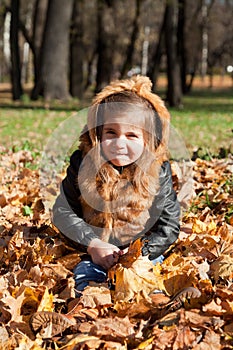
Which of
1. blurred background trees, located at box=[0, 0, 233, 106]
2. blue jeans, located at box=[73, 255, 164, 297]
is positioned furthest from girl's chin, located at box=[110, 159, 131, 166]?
blurred background trees, located at box=[0, 0, 233, 106]

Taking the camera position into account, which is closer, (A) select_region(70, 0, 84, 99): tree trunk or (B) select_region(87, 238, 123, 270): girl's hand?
(B) select_region(87, 238, 123, 270): girl's hand

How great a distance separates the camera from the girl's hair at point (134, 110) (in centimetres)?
310

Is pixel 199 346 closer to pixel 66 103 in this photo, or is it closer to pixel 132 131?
pixel 132 131

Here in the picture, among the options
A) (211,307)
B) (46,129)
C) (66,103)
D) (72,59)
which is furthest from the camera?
(72,59)

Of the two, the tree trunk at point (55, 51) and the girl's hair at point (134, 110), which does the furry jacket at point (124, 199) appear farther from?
the tree trunk at point (55, 51)

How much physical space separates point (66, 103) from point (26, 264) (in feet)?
52.3

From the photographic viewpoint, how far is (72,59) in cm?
2320

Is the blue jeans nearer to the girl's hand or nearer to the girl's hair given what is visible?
the girl's hand

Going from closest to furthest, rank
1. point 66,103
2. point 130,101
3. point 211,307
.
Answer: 1. point 211,307
2. point 130,101
3. point 66,103

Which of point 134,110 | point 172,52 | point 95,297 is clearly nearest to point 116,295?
point 95,297

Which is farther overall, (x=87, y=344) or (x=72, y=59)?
(x=72, y=59)

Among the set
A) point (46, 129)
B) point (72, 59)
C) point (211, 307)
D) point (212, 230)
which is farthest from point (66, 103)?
point (211, 307)

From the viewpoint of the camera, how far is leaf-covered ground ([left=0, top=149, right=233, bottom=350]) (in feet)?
7.80

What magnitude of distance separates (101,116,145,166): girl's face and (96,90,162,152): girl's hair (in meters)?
0.04
